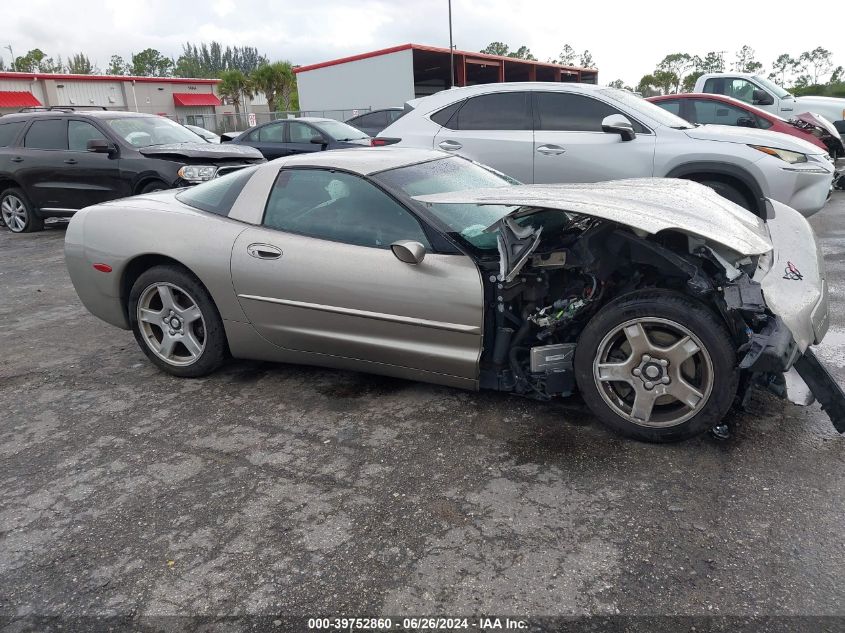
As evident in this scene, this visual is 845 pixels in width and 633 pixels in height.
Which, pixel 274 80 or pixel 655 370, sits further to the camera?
pixel 274 80

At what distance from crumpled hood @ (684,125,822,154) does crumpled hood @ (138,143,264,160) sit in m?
5.85

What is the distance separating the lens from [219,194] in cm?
407

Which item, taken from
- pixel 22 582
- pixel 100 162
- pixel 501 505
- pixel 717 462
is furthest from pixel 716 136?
pixel 100 162

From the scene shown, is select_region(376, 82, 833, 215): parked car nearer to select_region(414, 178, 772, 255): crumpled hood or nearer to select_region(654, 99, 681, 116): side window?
select_region(414, 178, 772, 255): crumpled hood

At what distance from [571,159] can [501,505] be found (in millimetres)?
4955

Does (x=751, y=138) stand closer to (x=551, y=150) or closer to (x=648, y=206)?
(x=551, y=150)

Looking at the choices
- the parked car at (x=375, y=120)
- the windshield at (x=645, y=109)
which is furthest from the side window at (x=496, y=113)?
the parked car at (x=375, y=120)

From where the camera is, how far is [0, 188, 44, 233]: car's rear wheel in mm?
9844

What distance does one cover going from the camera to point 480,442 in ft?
10.4

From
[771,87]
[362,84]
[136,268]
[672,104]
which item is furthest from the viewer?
[362,84]

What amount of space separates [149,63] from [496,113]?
12842 centimetres

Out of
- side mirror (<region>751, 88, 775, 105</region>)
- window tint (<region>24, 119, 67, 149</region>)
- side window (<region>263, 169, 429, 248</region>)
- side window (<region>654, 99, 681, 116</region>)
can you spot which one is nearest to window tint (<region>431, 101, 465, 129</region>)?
side window (<region>263, 169, 429, 248</region>)

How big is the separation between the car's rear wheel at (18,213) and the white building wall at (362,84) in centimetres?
2185

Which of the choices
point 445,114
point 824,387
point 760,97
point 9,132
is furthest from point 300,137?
point 824,387
